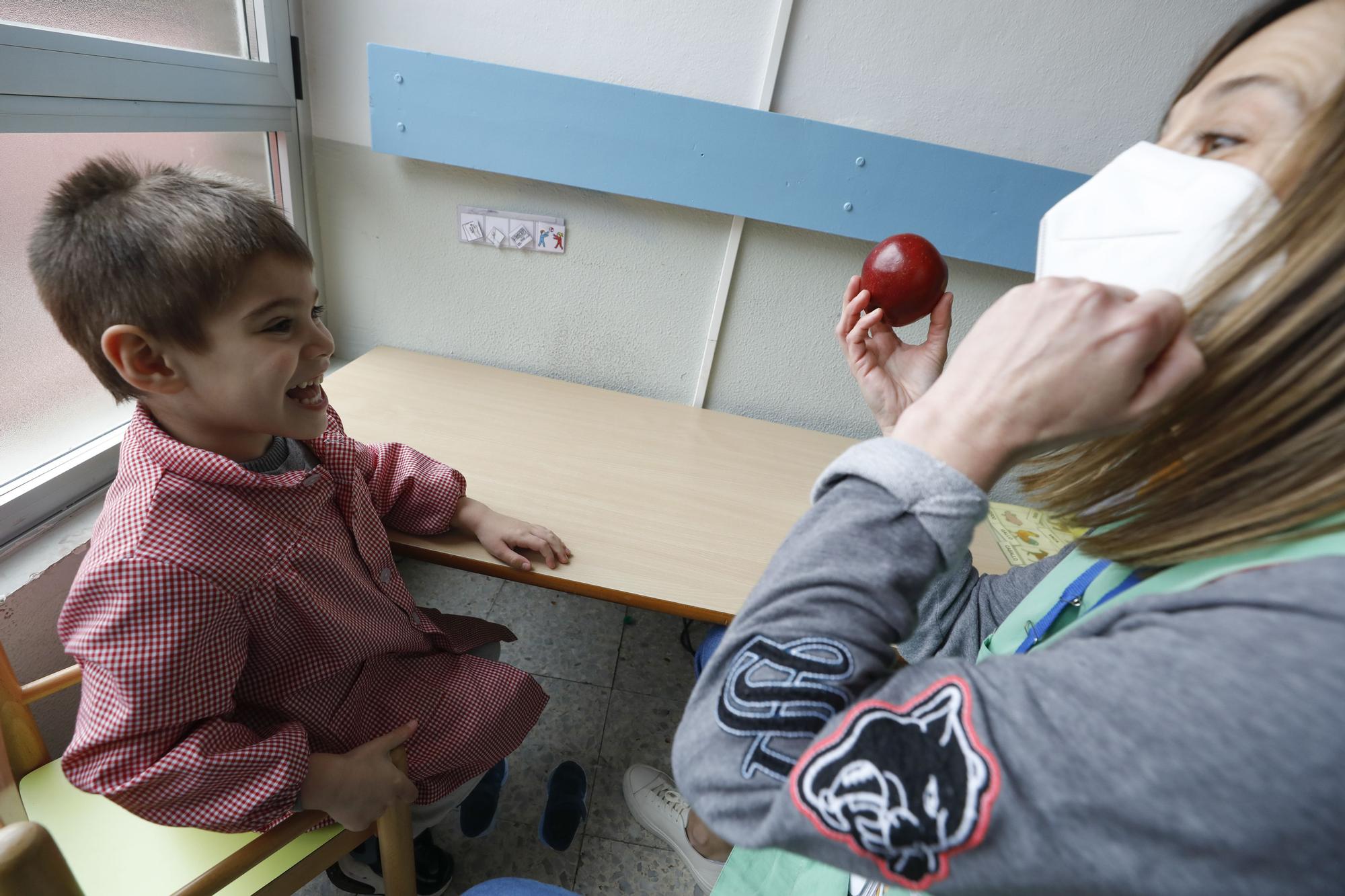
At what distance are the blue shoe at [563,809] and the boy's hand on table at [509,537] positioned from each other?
27.5 inches

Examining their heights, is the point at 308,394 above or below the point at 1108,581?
below

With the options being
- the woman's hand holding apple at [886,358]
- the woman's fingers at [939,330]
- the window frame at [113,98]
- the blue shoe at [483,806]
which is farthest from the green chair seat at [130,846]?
the woman's fingers at [939,330]

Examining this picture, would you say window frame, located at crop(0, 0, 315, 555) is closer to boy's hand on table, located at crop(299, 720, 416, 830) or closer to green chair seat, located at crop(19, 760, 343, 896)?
green chair seat, located at crop(19, 760, 343, 896)

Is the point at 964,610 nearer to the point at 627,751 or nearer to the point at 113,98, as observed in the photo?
the point at 627,751

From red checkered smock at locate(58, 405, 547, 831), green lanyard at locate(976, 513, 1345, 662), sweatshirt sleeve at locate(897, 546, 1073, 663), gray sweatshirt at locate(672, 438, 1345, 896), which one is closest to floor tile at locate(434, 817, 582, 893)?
red checkered smock at locate(58, 405, 547, 831)

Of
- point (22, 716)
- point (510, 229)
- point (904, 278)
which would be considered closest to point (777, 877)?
point (904, 278)

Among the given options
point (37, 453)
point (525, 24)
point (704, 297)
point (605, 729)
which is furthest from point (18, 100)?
point (605, 729)

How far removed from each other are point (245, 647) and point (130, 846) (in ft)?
1.18

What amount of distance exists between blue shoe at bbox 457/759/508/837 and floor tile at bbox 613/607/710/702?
0.49m

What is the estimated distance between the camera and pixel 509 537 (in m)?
1.15

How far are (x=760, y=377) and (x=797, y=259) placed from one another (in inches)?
14.2

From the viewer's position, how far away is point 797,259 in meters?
1.72

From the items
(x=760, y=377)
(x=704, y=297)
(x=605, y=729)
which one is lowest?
(x=605, y=729)

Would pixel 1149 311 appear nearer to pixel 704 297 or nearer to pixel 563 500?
pixel 563 500
